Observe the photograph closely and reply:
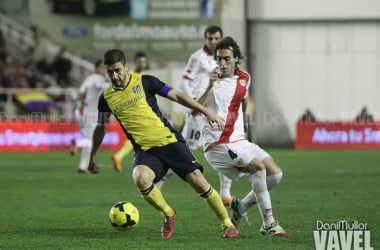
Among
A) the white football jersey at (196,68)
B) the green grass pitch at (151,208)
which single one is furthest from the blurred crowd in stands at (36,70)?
the white football jersey at (196,68)

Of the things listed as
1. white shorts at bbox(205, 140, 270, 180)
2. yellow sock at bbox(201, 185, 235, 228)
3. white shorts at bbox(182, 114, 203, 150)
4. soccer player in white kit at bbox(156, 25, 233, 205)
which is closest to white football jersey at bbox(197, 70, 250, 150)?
white shorts at bbox(205, 140, 270, 180)

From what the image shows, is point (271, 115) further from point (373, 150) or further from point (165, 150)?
point (165, 150)

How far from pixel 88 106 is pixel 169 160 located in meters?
11.2

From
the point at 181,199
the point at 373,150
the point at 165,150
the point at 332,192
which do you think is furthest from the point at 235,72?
the point at 373,150

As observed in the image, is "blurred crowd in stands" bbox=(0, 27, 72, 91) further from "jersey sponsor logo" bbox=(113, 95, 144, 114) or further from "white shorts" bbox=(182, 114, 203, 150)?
"jersey sponsor logo" bbox=(113, 95, 144, 114)

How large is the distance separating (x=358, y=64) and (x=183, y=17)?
6.34 metres

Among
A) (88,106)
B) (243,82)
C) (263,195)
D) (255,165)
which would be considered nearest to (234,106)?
(243,82)

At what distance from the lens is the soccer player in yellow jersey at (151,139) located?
11.2 m

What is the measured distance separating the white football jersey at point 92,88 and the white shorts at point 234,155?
10.1 m

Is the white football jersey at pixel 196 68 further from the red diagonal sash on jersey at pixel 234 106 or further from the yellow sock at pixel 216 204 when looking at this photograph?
the yellow sock at pixel 216 204

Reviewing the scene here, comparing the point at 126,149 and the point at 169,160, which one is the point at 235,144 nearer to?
the point at 169,160

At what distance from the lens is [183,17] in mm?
34531

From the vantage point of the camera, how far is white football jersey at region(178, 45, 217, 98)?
1587 cm

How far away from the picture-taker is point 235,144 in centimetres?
1162
